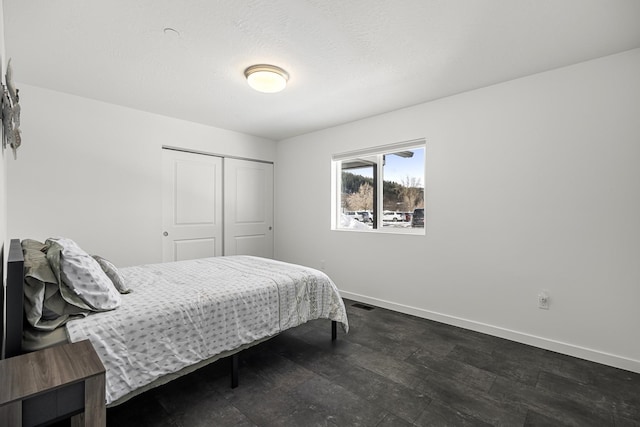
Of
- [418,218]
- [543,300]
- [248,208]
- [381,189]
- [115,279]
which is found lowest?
[543,300]

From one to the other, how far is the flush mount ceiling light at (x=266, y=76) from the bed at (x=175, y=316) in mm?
1582

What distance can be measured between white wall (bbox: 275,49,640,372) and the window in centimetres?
22

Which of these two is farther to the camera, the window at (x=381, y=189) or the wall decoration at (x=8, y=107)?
the window at (x=381, y=189)

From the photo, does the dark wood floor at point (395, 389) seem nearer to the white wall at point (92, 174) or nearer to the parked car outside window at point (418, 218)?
the parked car outside window at point (418, 218)

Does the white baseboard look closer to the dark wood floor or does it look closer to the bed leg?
the dark wood floor

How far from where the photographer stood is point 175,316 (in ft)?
5.52

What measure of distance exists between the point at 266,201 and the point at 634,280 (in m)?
4.25

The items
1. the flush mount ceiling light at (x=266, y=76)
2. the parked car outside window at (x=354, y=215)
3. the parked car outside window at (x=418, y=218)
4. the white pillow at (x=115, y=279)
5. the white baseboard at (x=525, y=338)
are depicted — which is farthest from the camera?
the parked car outside window at (x=354, y=215)

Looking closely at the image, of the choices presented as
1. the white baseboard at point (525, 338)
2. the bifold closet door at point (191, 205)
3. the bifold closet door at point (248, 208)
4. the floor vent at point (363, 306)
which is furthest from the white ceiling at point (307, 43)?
the floor vent at point (363, 306)

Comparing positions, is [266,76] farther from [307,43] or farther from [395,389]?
[395,389]

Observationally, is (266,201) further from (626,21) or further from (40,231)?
(626,21)

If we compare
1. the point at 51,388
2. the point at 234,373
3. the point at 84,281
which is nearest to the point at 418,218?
the point at 234,373

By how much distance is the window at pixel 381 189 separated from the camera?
138 inches

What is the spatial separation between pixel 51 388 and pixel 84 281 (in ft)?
2.25
